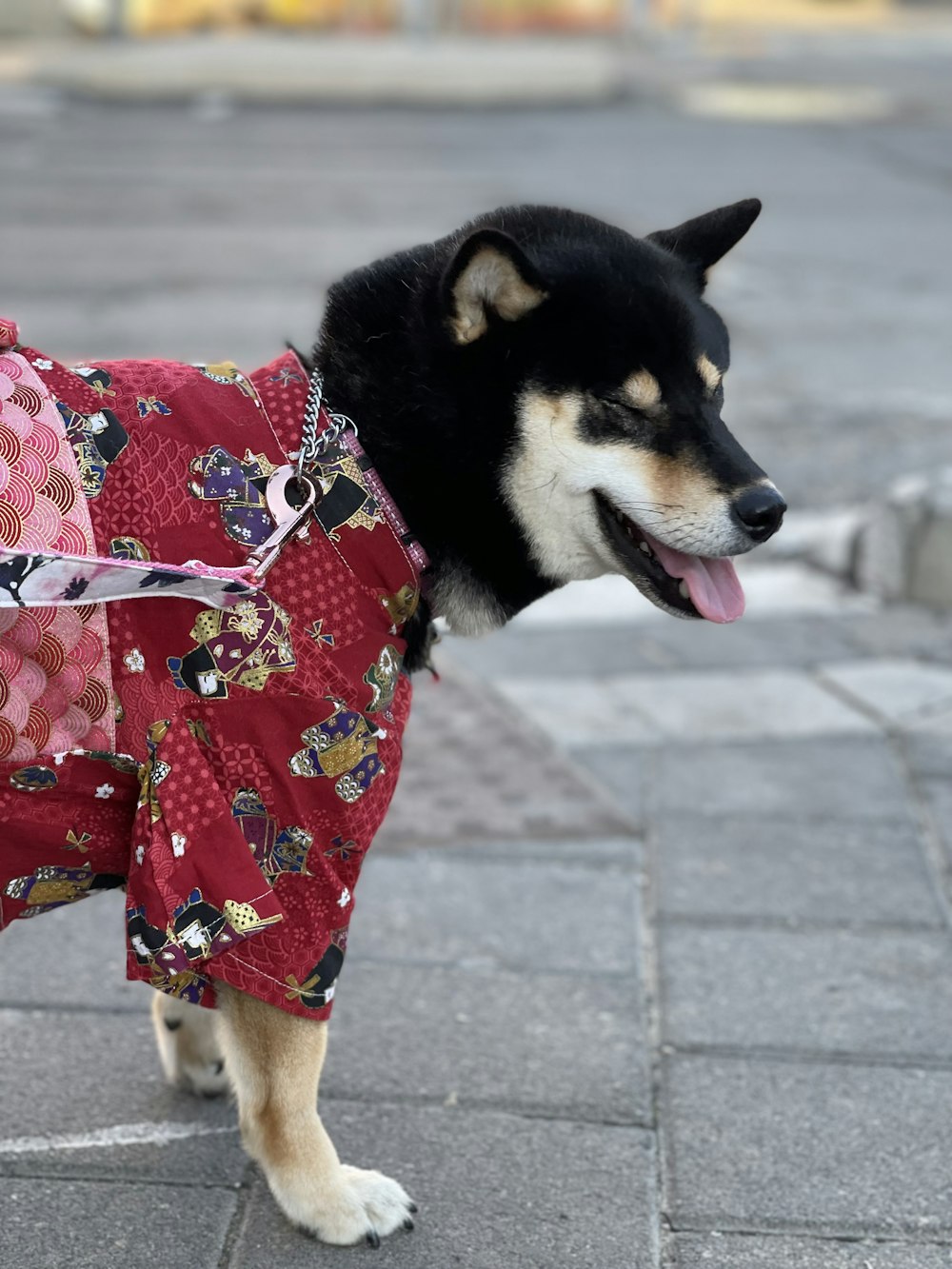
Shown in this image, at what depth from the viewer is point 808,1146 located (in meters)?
2.82

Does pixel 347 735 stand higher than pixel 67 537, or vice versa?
pixel 67 537

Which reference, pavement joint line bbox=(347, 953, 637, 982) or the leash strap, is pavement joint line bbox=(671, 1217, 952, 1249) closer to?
pavement joint line bbox=(347, 953, 637, 982)

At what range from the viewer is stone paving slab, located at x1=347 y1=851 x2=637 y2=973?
11.3ft

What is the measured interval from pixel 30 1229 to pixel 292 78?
2033 centimetres

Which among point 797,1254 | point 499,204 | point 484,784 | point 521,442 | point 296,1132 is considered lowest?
point 499,204

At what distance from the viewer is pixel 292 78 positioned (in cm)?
2094

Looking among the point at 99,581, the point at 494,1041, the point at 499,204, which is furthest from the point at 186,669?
the point at 499,204

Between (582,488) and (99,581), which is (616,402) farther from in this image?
(99,581)

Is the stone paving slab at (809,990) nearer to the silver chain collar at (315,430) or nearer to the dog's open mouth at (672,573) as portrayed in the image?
the dog's open mouth at (672,573)

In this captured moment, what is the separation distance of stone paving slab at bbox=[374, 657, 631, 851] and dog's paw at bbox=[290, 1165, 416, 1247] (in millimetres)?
1349

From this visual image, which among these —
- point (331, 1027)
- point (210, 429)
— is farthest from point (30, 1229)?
point (210, 429)

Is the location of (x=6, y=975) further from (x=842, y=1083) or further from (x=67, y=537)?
(x=842, y=1083)

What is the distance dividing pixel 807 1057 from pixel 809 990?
253 mm

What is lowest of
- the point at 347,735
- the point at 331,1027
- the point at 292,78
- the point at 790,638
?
the point at 292,78
